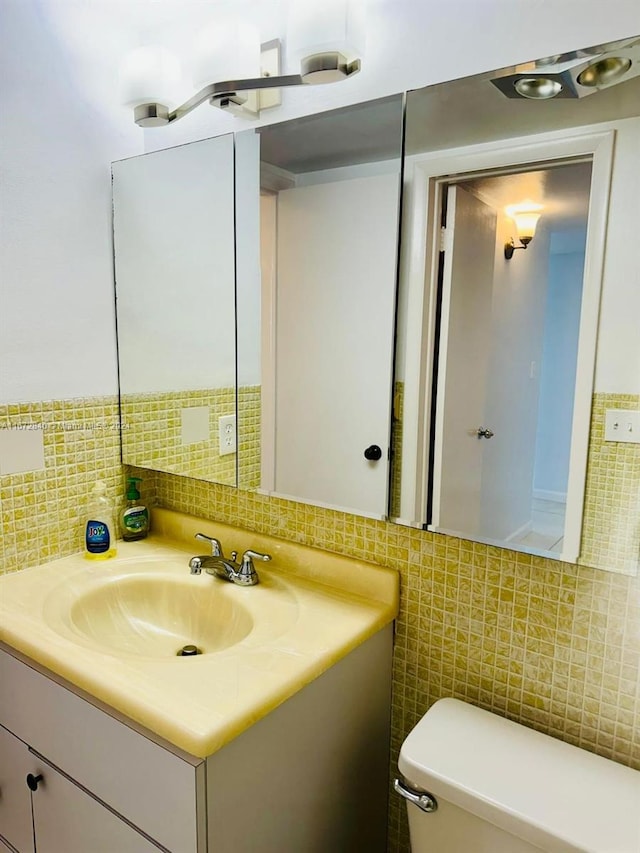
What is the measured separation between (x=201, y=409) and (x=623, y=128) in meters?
1.05

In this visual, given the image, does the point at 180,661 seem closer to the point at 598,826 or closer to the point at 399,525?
the point at 399,525

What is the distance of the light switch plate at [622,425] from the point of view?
877 mm

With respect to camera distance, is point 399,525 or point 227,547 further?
point 227,547

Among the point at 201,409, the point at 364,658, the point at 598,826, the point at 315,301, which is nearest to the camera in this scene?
the point at 598,826

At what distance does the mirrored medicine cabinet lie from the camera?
0.89m

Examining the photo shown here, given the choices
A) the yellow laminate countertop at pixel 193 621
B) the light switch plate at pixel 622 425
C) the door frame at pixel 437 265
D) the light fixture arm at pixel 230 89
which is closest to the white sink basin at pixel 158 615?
the yellow laminate countertop at pixel 193 621

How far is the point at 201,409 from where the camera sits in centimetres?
143

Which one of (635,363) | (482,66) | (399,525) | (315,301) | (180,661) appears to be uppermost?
(482,66)

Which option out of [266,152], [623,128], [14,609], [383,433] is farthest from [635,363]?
[14,609]

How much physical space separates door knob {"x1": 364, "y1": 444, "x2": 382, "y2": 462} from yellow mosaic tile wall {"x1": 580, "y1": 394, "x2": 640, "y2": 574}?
41cm

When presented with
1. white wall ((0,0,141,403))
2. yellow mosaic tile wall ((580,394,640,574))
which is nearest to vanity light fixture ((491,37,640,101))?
yellow mosaic tile wall ((580,394,640,574))

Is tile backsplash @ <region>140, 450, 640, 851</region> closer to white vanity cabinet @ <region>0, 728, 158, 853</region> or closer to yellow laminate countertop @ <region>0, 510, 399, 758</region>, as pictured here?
yellow laminate countertop @ <region>0, 510, 399, 758</region>

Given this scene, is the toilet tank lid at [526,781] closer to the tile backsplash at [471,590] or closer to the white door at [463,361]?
the tile backsplash at [471,590]

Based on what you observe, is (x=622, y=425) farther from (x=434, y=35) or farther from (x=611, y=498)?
(x=434, y=35)
